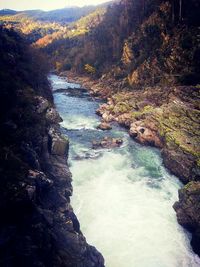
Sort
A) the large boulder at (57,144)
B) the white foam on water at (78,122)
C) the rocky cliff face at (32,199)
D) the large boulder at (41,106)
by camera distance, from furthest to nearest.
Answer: the white foam on water at (78,122) < the large boulder at (41,106) < the large boulder at (57,144) < the rocky cliff face at (32,199)

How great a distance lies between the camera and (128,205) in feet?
91.5

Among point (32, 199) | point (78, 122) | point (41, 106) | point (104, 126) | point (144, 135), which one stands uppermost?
point (32, 199)

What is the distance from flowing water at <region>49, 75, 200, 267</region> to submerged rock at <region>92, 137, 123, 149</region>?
26.5 inches

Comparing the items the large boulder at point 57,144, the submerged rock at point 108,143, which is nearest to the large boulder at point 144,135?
the submerged rock at point 108,143

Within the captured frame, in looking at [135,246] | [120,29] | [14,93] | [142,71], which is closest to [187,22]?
[142,71]

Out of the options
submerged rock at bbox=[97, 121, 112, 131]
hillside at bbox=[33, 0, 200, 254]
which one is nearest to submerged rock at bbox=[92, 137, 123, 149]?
hillside at bbox=[33, 0, 200, 254]

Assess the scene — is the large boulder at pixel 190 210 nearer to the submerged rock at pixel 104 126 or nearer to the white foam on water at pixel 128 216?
the white foam on water at pixel 128 216

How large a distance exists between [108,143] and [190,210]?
1685 cm

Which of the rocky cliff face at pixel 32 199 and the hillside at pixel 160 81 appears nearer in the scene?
the rocky cliff face at pixel 32 199

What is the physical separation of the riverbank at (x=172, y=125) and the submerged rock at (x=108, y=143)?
9.50ft

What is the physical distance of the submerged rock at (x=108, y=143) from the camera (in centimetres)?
3966

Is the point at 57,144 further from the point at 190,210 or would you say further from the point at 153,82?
the point at 153,82

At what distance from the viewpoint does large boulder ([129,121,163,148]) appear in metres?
40.5

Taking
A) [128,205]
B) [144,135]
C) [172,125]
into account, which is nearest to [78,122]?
[144,135]
